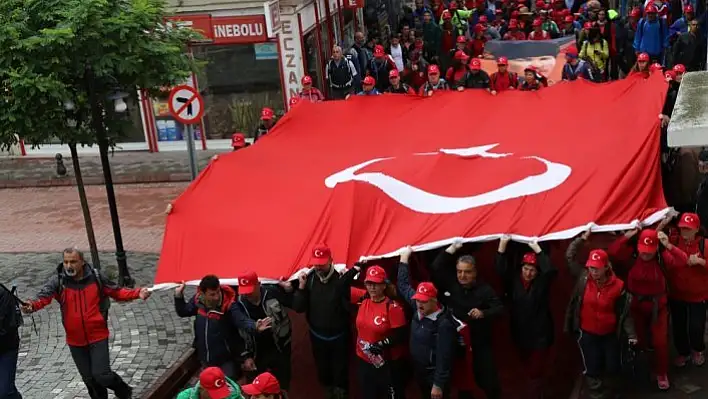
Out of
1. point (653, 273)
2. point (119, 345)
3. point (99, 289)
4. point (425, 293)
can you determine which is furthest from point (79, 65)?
point (653, 273)

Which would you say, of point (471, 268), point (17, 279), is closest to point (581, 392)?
point (471, 268)

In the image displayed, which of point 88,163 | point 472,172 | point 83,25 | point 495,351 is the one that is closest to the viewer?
point 495,351

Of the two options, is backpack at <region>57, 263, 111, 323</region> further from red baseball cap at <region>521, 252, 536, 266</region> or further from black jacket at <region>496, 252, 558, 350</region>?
red baseball cap at <region>521, 252, 536, 266</region>

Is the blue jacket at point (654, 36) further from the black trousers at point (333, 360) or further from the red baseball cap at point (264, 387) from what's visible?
the red baseball cap at point (264, 387)

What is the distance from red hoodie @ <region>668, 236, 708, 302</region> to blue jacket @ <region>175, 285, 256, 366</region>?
3.94m

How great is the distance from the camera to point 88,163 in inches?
786

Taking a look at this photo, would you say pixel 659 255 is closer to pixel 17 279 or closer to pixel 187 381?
pixel 187 381

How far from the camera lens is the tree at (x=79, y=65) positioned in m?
11.7

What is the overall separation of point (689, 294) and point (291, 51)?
12394mm

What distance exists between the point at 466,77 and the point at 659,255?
7468mm

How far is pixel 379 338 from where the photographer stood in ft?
27.2

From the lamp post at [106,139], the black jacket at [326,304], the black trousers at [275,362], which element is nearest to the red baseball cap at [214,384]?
the black trousers at [275,362]

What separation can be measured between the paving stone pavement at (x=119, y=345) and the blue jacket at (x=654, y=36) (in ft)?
35.7

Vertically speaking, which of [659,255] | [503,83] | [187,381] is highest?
[503,83]
